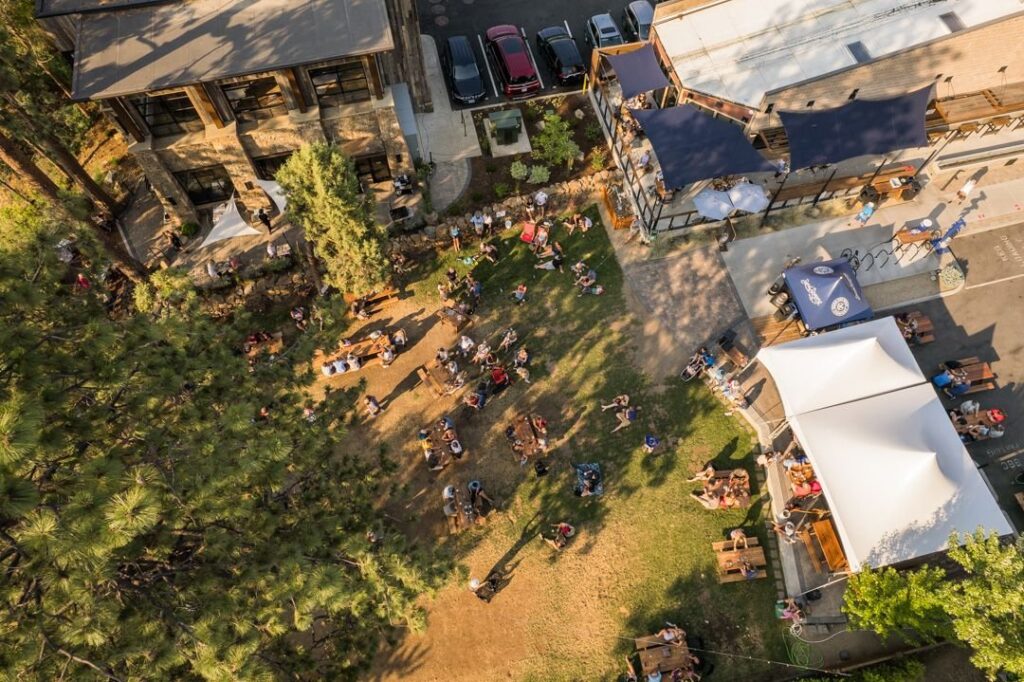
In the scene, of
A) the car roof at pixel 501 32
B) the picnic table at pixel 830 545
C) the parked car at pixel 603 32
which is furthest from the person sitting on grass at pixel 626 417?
the car roof at pixel 501 32

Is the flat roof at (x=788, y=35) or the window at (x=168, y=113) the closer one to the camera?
the window at (x=168, y=113)

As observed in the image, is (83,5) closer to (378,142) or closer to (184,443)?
(378,142)

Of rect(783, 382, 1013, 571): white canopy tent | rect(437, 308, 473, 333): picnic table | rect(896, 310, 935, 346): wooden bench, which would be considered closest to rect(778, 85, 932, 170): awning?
rect(896, 310, 935, 346): wooden bench

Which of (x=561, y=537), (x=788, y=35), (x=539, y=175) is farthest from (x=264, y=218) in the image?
(x=788, y=35)

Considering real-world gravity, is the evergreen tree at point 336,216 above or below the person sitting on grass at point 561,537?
above

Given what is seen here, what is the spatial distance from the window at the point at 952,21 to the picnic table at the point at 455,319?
972 inches

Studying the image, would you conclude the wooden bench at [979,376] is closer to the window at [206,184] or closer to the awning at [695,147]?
the awning at [695,147]

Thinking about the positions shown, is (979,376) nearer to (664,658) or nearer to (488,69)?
(664,658)

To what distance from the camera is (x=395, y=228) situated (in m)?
27.0

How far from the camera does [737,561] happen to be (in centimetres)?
2017

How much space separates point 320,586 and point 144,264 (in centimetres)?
2206

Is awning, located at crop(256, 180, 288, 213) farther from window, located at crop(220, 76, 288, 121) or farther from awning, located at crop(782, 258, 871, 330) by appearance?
awning, located at crop(782, 258, 871, 330)

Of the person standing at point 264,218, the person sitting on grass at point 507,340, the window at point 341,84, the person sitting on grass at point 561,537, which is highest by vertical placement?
the window at point 341,84

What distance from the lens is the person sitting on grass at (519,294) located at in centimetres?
2527
